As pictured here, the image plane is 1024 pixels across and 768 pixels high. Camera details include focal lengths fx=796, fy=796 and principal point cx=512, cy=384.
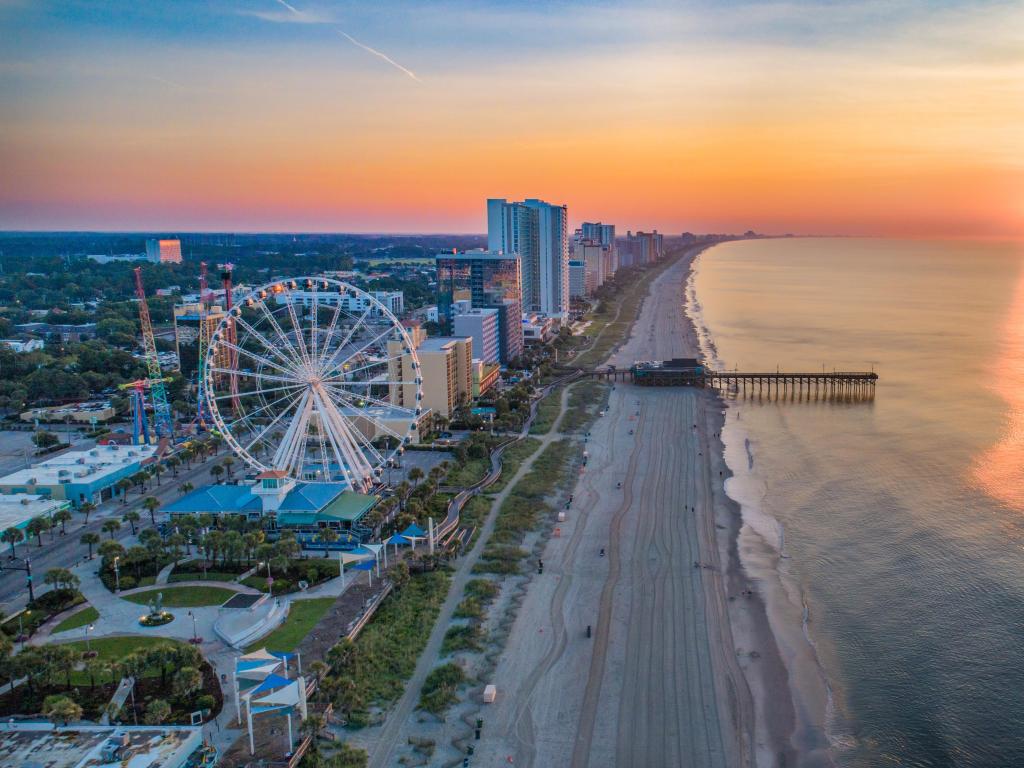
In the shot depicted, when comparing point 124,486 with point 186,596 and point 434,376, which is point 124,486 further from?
point 434,376

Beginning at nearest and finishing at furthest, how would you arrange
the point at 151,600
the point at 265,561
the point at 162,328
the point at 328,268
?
1. the point at 151,600
2. the point at 265,561
3. the point at 162,328
4. the point at 328,268

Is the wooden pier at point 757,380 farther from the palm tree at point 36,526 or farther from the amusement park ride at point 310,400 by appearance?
the palm tree at point 36,526

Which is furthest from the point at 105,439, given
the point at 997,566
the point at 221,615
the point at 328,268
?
the point at 328,268

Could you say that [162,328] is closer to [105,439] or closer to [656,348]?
[105,439]

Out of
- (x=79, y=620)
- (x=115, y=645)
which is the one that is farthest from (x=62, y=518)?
(x=115, y=645)

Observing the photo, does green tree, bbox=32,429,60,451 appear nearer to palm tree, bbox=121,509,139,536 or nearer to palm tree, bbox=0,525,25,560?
palm tree, bbox=121,509,139,536

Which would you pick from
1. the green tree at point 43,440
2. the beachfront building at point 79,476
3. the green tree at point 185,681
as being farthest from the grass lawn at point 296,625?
the green tree at point 43,440

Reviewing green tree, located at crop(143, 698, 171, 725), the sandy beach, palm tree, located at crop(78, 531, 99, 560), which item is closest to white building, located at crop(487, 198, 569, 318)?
the sandy beach
